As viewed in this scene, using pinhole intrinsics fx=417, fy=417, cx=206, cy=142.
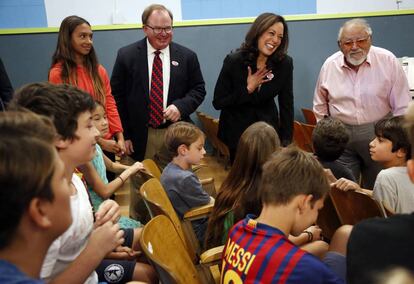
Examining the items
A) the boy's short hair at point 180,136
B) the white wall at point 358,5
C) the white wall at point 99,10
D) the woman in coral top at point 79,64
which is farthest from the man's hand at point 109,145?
the white wall at point 358,5

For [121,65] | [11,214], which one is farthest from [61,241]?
[121,65]

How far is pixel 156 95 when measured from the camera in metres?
2.95

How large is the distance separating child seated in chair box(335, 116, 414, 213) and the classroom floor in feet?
6.88

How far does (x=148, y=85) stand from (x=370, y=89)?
1527 millimetres

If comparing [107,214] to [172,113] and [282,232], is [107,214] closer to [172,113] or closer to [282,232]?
[282,232]

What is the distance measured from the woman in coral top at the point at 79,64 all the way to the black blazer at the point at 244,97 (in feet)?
2.50

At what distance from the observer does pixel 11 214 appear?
0.82m

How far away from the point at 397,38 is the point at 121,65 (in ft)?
12.5

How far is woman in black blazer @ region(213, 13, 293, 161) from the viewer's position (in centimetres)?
266

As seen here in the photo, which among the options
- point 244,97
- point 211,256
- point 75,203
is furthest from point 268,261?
point 244,97

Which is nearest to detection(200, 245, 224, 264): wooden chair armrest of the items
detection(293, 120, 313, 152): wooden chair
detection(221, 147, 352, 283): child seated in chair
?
detection(221, 147, 352, 283): child seated in chair

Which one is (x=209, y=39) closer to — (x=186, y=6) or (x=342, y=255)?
(x=186, y=6)

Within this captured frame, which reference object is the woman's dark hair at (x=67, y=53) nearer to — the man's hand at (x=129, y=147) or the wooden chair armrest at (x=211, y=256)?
the man's hand at (x=129, y=147)

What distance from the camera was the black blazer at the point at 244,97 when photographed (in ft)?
9.03
